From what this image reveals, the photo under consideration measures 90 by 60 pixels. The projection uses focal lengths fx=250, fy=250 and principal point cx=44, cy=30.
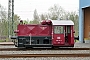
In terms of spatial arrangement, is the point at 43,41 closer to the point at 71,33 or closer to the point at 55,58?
the point at 71,33

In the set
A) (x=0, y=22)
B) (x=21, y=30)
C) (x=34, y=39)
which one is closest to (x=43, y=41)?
(x=34, y=39)

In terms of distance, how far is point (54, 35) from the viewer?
2039cm

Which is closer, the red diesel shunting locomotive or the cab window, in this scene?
the red diesel shunting locomotive

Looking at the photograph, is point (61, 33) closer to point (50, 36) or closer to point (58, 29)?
point (58, 29)

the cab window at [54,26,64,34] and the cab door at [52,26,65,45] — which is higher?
the cab window at [54,26,64,34]

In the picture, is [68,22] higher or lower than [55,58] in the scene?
higher

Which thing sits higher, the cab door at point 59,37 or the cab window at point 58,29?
the cab window at point 58,29

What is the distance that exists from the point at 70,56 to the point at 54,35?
6380 millimetres

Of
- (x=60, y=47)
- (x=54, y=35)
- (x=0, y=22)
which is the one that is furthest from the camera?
(x=0, y=22)

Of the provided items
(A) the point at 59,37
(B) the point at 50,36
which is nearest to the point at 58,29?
(A) the point at 59,37

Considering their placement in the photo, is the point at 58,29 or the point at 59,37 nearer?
the point at 59,37

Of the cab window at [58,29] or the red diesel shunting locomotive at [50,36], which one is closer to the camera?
the red diesel shunting locomotive at [50,36]

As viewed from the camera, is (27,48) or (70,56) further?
(27,48)

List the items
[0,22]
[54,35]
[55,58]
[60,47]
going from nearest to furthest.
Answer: [55,58] → [54,35] → [60,47] → [0,22]
